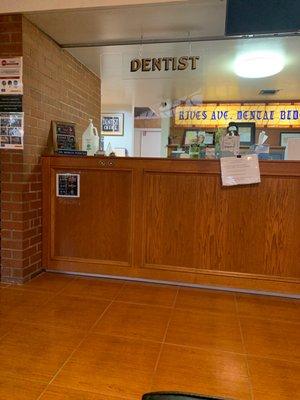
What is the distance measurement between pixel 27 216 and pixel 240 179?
1.68m

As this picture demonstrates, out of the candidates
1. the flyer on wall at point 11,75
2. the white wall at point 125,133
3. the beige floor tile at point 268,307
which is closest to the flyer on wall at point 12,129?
the flyer on wall at point 11,75

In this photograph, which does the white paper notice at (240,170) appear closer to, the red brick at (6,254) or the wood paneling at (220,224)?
the wood paneling at (220,224)

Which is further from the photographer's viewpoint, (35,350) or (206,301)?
(206,301)

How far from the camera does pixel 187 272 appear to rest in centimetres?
257

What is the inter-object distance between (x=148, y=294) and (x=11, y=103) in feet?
5.84

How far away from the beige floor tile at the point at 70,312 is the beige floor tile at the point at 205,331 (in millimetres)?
503

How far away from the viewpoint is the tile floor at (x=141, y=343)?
1.42 meters

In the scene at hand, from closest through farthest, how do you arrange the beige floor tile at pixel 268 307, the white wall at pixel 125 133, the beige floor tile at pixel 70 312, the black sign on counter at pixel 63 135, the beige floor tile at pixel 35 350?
the beige floor tile at pixel 35 350, the beige floor tile at pixel 70 312, the beige floor tile at pixel 268 307, the black sign on counter at pixel 63 135, the white wall at pixel 125 133

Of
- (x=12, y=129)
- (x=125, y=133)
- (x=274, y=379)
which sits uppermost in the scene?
(x=125, y=133)

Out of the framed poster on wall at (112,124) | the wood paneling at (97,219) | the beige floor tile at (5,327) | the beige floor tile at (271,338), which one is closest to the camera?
the beige floor tile at (271,338)

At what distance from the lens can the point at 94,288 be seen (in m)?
2.53

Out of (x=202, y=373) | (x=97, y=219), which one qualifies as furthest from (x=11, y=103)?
(x=202, y=373)

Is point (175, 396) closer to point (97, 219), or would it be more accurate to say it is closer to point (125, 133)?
point (97, 219)

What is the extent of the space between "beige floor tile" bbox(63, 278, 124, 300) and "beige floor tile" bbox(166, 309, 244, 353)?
0.56 meters
